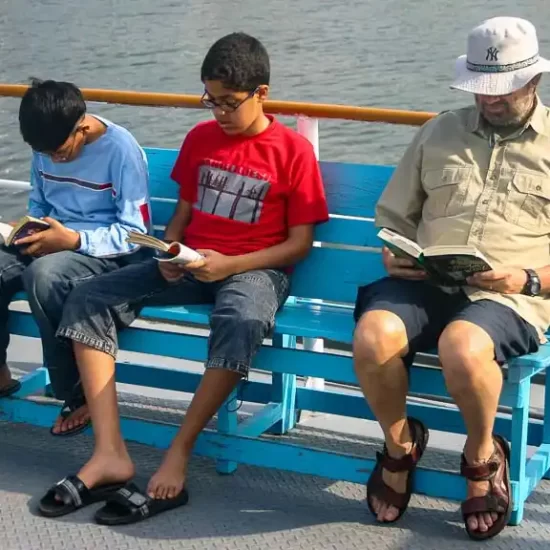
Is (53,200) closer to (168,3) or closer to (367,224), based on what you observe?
(367,224)

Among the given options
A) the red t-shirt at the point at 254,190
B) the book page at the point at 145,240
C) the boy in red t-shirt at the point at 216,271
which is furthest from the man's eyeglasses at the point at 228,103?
the book page at the point at 145,240

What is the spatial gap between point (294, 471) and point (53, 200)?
4.00ft

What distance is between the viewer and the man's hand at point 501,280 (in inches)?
113

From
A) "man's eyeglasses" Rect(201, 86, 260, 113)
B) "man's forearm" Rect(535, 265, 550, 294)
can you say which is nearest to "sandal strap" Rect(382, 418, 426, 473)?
"man's forearm" Rect(535, 265, 550, 294)

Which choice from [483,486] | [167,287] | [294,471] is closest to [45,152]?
[167,287]

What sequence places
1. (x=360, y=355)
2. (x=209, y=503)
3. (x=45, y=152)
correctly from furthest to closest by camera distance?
(x=45, y=152)
(x=209, y=503)
(x=360, y=355)

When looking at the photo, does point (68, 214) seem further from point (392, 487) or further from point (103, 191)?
point (392, 487)

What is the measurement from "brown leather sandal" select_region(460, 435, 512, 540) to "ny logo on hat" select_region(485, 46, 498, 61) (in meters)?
1.05

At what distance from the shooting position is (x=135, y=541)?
2920 millimetres

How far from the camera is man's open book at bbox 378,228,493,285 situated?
110 inches

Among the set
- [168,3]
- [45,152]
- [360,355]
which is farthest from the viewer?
[168,3]

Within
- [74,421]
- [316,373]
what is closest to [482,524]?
[316,373]

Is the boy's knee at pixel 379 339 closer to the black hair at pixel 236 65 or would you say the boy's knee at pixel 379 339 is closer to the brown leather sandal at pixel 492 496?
the brown leather sandal at pixel 492 496

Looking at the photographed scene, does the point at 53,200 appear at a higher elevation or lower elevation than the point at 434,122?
lower
